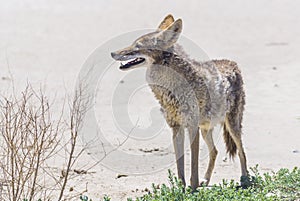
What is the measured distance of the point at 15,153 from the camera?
5641mm

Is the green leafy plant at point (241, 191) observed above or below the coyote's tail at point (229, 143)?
below

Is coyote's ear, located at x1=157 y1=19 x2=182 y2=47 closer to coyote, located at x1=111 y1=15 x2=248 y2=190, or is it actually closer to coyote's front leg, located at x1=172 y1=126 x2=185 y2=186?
coyote, located at x1=111 y1=15 x2=248 y2=190

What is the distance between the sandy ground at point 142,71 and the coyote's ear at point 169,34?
5.61 ft

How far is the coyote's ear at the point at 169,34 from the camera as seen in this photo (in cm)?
673

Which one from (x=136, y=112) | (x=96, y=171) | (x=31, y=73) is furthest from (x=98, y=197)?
(x=31, y=73)

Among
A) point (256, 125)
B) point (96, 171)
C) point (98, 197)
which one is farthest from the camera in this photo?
point (256, 125)

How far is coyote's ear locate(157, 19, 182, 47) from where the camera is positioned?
673cm

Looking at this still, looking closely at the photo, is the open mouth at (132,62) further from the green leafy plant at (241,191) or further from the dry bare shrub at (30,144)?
the green leafy plant at (241,191)

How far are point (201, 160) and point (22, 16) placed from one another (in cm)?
962

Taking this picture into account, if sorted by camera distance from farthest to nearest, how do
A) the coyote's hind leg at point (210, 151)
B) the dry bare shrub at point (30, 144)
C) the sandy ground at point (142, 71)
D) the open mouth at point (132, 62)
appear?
1. the sandy ground at point (142, 71)
2. the coyote's hind leg at point (210, 151)
3. the open mouth at point (132, 62)
4. the dry bare shrub at point (30, 144)

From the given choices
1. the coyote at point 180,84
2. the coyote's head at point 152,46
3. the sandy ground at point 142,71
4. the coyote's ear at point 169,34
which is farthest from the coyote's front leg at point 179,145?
the coyote's ear at point 169,34

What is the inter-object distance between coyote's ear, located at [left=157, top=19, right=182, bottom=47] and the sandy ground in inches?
67.3

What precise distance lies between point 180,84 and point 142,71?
19.7 feet

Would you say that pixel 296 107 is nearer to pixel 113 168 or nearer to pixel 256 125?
pixel 256 125
